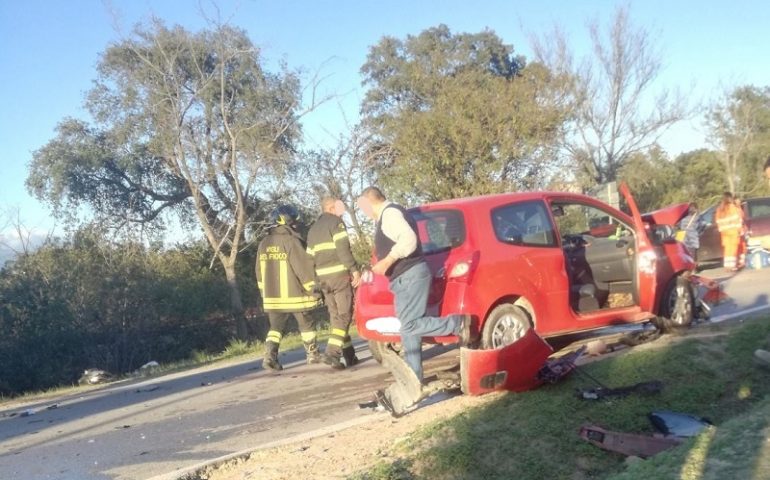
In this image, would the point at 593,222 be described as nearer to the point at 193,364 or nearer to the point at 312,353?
the point at 312,353

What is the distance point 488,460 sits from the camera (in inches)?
188

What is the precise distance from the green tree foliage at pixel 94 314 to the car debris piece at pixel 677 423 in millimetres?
13237

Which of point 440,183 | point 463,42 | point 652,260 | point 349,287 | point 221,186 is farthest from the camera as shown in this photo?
point 463,42

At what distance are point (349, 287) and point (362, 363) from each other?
3.64 feet

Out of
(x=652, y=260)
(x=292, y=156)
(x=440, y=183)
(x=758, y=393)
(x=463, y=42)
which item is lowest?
(x=758, y=393)

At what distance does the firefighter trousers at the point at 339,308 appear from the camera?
888cm

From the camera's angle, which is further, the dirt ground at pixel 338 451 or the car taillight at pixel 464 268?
the car taillight at pixel 464 268

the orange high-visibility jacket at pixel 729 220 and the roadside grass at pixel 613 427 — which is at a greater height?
the orange high-visibility jacket at pixel 729 220

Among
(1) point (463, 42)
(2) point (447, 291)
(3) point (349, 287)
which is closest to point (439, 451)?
(2) point (447, 291)

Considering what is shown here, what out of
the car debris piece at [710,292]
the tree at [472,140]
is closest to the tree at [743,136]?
the tree at [472,140]

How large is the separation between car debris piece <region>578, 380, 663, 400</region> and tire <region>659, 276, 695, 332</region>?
2.62 meters

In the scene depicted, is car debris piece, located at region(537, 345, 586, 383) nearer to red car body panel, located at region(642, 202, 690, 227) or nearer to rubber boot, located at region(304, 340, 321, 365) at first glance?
red car body panel, located at region(642, 202, 690, 227)

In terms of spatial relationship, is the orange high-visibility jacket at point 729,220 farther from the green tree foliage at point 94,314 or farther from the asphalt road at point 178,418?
the green tree foliage at point 94,314

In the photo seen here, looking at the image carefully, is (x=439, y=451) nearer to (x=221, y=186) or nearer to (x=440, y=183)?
(x=440, y=183)
